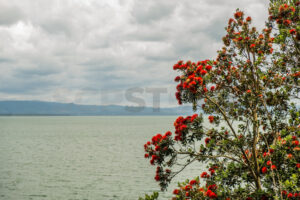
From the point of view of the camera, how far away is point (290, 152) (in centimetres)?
846

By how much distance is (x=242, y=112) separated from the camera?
34.3 ft

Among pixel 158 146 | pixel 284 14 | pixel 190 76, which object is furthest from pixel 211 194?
pixel 284 14

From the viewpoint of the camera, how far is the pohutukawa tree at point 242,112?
9.12 meters

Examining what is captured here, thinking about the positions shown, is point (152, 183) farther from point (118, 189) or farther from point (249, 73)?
point (249, 73)

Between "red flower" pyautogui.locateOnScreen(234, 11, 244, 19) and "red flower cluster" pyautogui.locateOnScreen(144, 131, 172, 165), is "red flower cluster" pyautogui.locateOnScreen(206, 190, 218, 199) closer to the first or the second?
"red flower cluster" pyautogui.locateOnScreen(144, 131, 172, 165)

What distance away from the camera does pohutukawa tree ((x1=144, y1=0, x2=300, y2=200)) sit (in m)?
9.12

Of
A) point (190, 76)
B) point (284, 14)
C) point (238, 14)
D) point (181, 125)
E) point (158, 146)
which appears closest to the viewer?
point (190, 76)

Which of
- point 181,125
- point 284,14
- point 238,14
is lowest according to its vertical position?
point 181,125

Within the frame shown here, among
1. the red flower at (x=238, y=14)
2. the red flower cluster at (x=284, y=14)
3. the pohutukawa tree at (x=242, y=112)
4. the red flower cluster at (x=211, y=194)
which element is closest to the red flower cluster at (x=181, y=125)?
the pohutukawa tree at (x=242, y=112)

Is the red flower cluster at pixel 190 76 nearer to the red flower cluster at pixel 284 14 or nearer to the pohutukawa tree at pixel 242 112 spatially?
the pohutukawa tree at pixel 242 112

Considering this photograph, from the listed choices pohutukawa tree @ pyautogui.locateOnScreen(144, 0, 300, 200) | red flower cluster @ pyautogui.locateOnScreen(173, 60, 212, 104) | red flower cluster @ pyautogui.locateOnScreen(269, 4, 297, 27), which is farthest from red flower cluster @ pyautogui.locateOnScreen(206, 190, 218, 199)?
red flower cluster @ pyautogui.locateOnScreen(269, 4, 297, 27)

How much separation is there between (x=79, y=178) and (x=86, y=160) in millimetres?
14463

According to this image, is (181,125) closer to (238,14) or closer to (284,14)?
(238,14)

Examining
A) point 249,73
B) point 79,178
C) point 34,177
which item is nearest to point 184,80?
point 249,73
